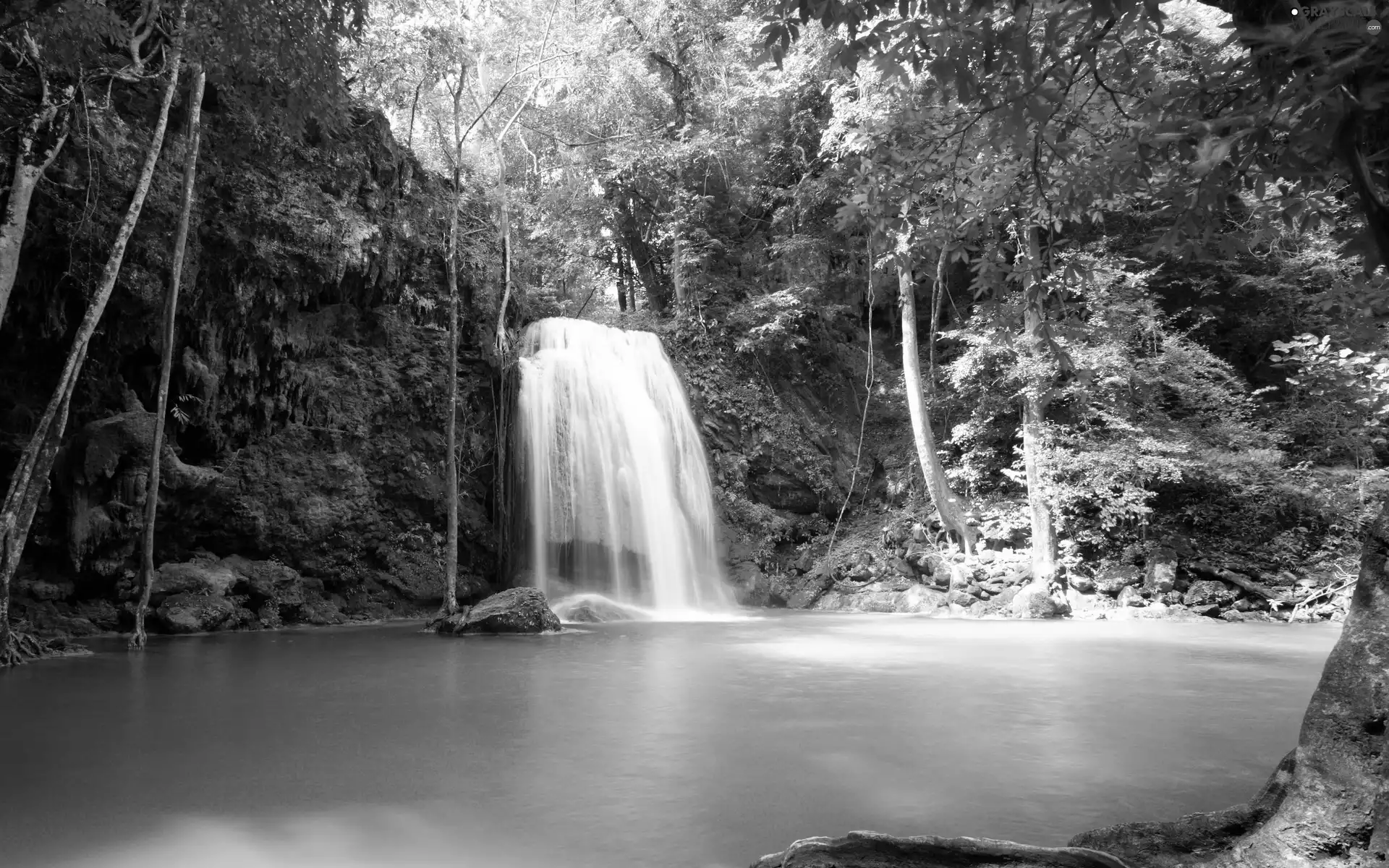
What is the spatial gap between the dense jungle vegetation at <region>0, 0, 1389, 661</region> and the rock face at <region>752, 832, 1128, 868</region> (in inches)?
60.6

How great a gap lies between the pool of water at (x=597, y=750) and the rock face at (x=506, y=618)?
5.63 feet

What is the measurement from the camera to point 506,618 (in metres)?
9.87

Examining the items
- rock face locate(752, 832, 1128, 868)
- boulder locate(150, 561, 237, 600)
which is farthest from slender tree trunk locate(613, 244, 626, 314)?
rock face locate(752, 832, 1128, 868)

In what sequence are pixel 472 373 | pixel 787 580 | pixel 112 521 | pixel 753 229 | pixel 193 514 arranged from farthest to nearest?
pixel 753 229 < pixel 787 580 < pixel 472 373 < pixel 193 514 < pixel 112 521

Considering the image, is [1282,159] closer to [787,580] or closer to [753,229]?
[787,580]

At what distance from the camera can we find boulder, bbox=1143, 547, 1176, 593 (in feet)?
41.0

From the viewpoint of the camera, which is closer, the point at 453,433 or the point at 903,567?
the point at 453,433

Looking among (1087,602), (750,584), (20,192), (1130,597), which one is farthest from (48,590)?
(1130,597)

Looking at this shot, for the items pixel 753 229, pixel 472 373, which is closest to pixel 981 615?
pixel 472 373

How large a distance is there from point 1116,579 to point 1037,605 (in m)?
1.52

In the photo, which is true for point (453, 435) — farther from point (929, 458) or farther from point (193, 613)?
point (929, 458)

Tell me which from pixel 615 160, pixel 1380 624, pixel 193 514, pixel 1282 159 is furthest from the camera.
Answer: pixel 615 160

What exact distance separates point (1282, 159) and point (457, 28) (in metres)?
11.8

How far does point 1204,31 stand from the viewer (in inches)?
508
